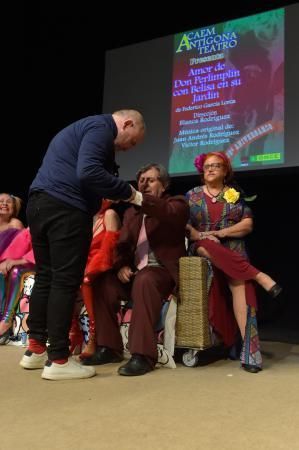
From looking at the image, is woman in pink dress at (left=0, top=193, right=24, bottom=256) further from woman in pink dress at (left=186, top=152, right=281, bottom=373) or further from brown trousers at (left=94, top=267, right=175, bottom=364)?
woman in pink dress at (left=186, top=152, right=281, bottom=373)

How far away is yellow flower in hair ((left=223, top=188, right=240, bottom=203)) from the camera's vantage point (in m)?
2.16

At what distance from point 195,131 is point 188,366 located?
2061 millimetres

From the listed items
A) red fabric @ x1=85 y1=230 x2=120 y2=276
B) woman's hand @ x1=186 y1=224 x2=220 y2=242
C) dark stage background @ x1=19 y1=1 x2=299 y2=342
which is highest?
dark stage background @ x1=19 y1=1 x2=299 y2=342

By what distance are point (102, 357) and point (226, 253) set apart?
698 millimetres

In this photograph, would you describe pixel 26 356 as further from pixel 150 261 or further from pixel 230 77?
pixel 230 77

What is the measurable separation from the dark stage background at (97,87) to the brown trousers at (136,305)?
1349 mm

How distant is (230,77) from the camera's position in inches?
134

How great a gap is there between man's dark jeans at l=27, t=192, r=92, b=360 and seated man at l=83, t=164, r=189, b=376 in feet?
0.85

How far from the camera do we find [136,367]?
1.72 metres

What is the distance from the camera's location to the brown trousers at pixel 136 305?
180 cm

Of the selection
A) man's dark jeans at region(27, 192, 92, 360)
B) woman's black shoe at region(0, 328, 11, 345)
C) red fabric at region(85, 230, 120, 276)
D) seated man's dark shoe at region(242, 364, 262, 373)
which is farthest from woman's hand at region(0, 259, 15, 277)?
seated man's dark shoe at region(242, 364, 262, 373)

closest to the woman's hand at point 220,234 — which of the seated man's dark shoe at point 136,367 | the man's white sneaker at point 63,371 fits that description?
the seated man's dark shoe at point 136,367

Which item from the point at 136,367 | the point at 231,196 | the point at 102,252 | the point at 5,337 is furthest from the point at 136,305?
the point at 5,337

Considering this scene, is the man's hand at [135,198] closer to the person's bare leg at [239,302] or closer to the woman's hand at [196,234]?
the woman's hand at [196,234]
